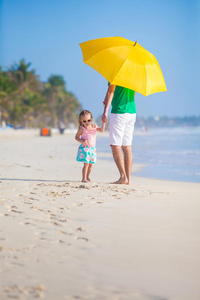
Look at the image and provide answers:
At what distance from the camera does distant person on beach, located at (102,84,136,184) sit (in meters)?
5.33

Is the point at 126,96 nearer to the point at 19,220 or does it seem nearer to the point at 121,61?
the point at 121,61

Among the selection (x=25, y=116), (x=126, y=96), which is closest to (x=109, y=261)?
(x=126, y=96)

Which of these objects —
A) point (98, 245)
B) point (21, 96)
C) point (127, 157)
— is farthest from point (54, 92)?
point (98, 245)

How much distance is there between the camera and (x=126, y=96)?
5.39 metres

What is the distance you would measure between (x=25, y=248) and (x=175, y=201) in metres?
2.30

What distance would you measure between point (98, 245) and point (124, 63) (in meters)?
3.13

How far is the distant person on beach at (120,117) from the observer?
5.33 metres

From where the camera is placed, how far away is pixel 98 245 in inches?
107

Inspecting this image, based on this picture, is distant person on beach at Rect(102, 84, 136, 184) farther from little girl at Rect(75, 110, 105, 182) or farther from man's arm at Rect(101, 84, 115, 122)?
little girl at Rect(75, 110, 105, 182)

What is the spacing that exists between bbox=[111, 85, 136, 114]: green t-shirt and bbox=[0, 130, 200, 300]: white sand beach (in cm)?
123

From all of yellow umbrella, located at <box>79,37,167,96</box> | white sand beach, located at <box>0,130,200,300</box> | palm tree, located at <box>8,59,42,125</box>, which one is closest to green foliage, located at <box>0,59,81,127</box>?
palm tree, located at <box>8,59,42,125</box>

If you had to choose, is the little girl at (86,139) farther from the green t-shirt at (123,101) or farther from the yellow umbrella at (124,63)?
the yellow umbrella at (124,63)

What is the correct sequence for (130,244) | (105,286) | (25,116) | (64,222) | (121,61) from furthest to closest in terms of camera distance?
(25,116) → (121,61) → (64,222) → (130,244) → (105,286)

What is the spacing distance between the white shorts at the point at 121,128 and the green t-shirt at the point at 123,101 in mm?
67
